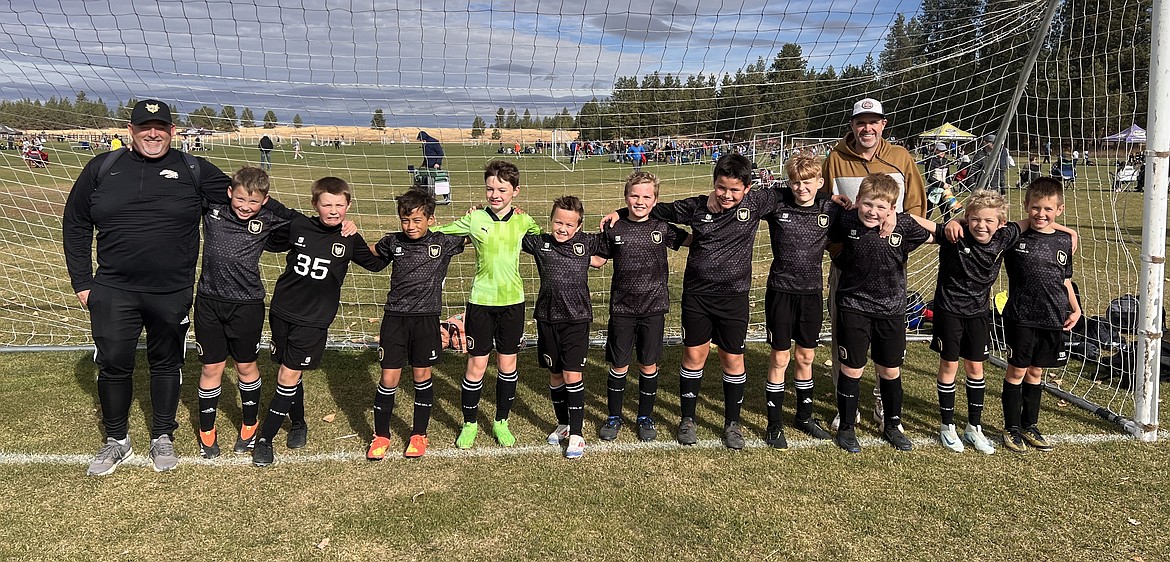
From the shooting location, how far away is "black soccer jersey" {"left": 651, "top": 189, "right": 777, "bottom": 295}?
161 inches

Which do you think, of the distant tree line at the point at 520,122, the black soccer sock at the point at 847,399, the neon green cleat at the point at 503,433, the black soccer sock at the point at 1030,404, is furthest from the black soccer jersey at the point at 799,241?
the distant tree line at the point at 520,122

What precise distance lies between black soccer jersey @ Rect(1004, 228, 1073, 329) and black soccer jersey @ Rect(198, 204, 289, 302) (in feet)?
13.9

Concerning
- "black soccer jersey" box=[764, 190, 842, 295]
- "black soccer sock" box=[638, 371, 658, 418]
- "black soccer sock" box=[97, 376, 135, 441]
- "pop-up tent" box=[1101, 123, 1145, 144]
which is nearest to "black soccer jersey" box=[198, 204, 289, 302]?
"black soccer sock" box=[97, 376, 135, 441]

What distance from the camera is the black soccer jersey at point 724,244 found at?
4.10 metres

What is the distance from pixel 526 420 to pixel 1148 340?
3.77 meters

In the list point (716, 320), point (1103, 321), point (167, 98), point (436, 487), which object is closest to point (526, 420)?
point (436, 487)

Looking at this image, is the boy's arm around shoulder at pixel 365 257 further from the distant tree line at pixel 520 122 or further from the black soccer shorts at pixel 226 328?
the distant tree line at pixel 520 122

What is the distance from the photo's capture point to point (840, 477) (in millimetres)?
3873

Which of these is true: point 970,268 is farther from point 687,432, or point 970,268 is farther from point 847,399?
point 687,432

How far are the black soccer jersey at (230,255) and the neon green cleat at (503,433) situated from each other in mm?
1545

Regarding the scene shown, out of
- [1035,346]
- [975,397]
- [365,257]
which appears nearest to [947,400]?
[975,397]

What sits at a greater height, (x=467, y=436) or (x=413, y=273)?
(x=413, y=273)

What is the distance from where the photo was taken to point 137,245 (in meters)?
3.72

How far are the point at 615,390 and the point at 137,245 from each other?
2.69 metres
